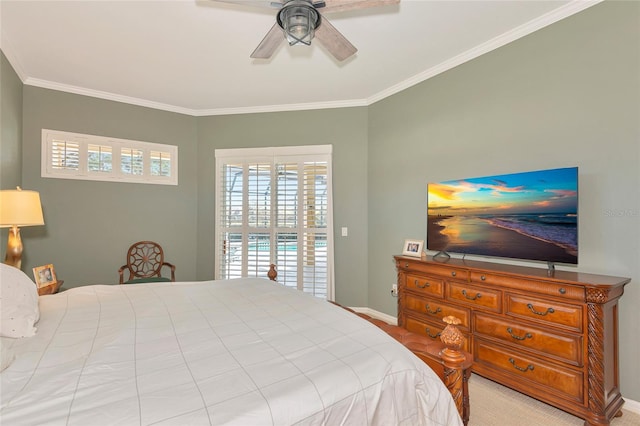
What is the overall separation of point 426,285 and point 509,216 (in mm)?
900

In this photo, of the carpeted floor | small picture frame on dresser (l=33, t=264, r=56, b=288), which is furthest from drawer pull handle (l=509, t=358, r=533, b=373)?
small picture frame on dresser (l=33, t=264, r=56, b=288)

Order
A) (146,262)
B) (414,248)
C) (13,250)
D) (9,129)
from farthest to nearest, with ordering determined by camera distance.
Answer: (146,262) < (414,248) < (9,129) < (13,250)

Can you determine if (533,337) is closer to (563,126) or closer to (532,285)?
(532,285)

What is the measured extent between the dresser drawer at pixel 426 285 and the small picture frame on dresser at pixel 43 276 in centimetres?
325

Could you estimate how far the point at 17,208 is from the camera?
231 cm

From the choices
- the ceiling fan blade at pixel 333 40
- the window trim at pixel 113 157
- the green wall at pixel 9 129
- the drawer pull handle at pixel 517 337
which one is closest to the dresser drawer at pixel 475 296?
the drawer pull handle at pixel 517 337

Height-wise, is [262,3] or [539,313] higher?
[262,3]

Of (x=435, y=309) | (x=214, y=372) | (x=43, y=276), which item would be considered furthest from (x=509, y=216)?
(x=43, y=276)

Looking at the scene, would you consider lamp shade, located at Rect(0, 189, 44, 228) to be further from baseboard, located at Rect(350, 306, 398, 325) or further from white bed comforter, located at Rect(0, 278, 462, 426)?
baseboard, located at Rect(350, 306, 398, 325)

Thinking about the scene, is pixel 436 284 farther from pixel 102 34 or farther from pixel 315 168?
pixel 102 34

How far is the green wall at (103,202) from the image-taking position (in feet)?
11.1

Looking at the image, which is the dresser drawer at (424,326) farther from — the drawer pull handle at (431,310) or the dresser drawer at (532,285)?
the dresser drawer at (532,285)

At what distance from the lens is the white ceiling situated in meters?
2.29

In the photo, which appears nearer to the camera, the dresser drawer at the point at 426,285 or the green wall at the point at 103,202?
the dresser drawer at the point at 426,285
